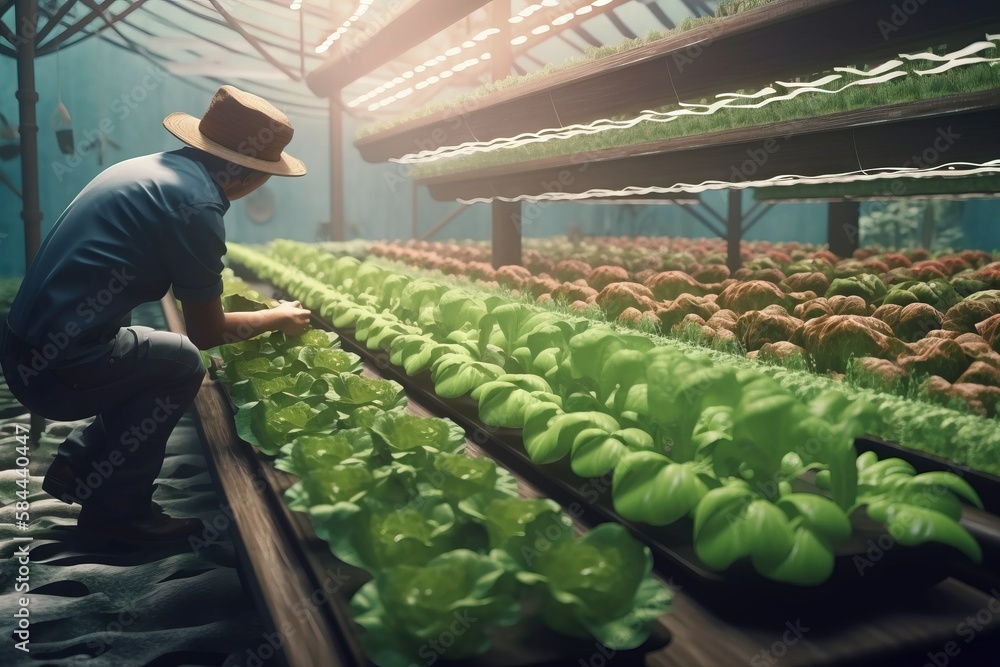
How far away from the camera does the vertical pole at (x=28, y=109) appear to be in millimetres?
3988

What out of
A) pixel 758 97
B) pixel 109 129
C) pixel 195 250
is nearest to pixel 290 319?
pixel 195 250

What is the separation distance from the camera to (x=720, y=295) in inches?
103

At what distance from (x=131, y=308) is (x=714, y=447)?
1481mm

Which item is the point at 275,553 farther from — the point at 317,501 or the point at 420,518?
the point at 420,518

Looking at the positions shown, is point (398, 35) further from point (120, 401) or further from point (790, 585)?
point (790, 585)

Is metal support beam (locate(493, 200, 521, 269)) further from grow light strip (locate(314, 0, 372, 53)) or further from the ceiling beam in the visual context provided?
grow light strip (locate(314, 0, 372, 53))

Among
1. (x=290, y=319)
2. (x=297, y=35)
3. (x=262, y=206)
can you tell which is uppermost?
(x=297, y=35)

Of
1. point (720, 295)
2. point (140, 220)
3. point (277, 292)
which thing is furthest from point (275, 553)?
point (277, 292)

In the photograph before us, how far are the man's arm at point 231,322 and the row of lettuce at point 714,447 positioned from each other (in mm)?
519

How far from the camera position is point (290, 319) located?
232 centimetres

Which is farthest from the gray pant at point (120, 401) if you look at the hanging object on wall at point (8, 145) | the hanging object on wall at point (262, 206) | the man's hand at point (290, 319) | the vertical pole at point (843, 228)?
the hanging object on wall at point (262, 206)

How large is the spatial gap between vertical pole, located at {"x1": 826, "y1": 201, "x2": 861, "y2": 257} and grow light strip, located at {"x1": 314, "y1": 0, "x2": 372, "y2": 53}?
3052mm

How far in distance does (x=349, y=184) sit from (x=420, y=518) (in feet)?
44.4

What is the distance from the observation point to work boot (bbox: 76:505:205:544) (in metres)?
2.29
